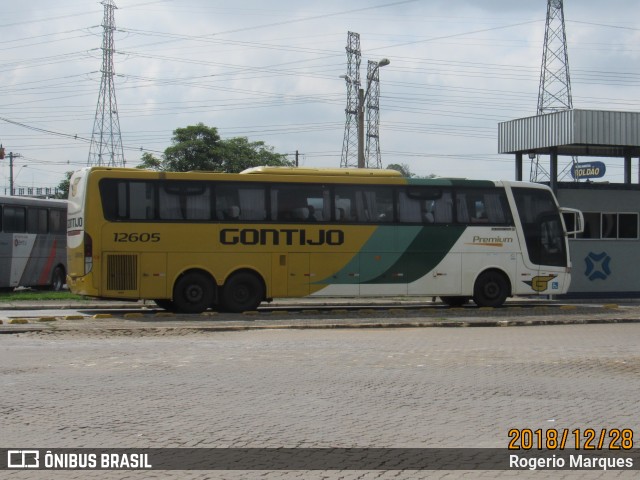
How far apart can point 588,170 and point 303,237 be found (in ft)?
72.7

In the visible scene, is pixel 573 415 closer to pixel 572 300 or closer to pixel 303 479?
pixel 303 479

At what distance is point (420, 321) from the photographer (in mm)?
20703

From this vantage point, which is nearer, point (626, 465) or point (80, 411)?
point (626, 465)

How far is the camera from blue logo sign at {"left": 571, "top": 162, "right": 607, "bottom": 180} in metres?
40.8

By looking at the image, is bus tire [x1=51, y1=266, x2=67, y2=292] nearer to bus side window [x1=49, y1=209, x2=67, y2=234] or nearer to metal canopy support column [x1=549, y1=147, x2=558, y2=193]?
bus side window [x1=49, y1=209, x2=67, y2=234]

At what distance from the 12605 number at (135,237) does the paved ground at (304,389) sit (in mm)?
4540

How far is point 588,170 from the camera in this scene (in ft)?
138

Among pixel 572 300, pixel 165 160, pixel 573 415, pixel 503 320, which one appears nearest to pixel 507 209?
pixel 503 320

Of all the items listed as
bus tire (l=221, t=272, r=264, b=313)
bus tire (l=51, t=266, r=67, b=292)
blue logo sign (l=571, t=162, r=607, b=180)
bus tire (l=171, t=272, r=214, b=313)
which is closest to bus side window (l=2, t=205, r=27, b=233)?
bus tire (l=51, t=266, r=67, b=292)

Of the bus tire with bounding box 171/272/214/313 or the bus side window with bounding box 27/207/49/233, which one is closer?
the bus tire with bounding box 171/272/214/313

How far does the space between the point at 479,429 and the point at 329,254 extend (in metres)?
15.3

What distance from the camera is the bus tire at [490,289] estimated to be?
25.3 m

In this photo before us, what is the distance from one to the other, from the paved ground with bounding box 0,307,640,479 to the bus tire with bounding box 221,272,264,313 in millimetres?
4892

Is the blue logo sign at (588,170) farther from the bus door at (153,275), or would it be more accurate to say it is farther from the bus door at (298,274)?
the bus door at (153,275)
